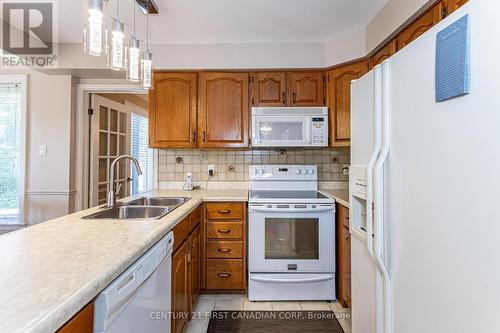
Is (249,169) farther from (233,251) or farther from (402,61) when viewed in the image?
(402,61)

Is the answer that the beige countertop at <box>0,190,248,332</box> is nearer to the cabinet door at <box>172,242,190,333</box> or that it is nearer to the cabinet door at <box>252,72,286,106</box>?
the cabinet door at <box>172,242,190,333</box>

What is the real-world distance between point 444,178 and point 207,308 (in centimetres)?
202

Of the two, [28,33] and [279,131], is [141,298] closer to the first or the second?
[279,131]

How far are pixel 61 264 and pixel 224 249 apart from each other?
1654mm

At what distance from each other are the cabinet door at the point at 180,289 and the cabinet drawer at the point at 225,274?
519 mm

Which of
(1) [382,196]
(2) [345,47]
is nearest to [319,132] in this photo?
(2) [345,47]

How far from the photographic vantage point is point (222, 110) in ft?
8.89

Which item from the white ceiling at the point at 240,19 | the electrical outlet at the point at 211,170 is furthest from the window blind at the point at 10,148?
the electrical outlet at the point at 211,170

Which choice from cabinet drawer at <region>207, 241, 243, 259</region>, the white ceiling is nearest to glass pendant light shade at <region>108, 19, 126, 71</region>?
the white ceiling

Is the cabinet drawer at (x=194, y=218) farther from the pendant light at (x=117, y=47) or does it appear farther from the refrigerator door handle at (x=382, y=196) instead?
the refrigerator door handle at (x=382, y=196)

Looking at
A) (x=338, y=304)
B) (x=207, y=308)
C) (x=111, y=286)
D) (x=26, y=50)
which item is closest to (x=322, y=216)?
(x=338, y=304)

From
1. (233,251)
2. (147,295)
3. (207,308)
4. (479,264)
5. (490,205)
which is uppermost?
(490,205)

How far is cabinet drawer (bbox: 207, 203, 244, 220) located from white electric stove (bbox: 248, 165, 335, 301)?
0.12 m

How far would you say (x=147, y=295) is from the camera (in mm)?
1099
